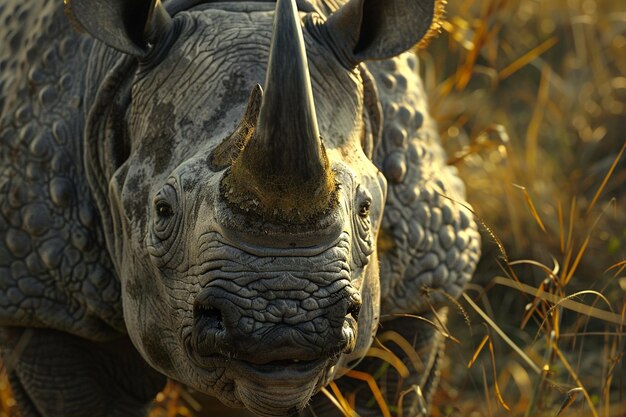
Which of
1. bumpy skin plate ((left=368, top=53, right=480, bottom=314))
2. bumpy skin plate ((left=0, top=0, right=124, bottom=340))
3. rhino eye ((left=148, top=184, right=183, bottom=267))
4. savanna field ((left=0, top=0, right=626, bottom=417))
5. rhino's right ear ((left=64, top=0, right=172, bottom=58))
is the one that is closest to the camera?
rhino eye ((left=148, top=184, right=183, bottom=267))

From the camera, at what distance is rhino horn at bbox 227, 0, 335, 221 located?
2.84m

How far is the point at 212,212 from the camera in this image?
301 centimetres

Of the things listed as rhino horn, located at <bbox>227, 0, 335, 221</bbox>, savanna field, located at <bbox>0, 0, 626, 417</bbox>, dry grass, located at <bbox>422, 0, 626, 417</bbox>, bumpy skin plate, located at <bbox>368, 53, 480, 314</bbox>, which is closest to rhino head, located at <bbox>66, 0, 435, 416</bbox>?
rhino horn, located at <bbox>227, 0, 335, 221</bbox>

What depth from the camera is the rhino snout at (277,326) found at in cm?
292

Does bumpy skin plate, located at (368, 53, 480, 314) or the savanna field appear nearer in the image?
bumpy skin plate, located at (368, 53, 480, 314)

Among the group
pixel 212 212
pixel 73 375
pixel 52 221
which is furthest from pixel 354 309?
pixel 73 375

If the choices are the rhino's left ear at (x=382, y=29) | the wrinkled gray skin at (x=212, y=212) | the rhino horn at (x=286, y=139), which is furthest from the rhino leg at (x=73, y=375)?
the rhino horn at (x=286, y=139)

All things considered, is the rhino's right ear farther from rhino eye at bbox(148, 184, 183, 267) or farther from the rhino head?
rhino eye at bbox(148, 184, 183, 267)

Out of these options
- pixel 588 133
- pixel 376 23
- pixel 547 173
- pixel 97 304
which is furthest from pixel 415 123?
pixel 588 133

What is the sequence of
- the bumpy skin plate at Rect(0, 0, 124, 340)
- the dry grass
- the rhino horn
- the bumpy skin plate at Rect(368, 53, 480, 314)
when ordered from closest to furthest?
the rhino horn → the bumpy skin plate at Rect(0, 0, 124, 340) → the bumpy skin plate at Rect(368, 53, 480, 314) → the dry grass

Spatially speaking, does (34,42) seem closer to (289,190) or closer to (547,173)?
(289,190)

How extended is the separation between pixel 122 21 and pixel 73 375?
3.56 feet

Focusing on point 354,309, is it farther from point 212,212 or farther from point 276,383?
point 212,212

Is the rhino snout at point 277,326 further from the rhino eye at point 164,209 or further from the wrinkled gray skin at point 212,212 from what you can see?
the rhino eye at point 164,209
